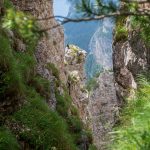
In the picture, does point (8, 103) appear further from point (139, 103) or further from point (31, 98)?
point (139, 103)

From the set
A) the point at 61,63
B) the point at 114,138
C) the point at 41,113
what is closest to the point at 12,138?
the point at 41,113

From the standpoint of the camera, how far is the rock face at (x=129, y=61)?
2139cm

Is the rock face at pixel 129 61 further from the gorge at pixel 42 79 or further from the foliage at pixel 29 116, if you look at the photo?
the foliage at pixel 29 116

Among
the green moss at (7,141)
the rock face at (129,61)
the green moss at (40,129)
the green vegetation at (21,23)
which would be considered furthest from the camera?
the rock face at (129,61)

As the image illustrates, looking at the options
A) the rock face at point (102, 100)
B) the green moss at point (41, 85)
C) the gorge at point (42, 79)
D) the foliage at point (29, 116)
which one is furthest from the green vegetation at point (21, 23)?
the rock face at point (102, 100)

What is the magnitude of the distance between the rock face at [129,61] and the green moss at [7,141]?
6.86m

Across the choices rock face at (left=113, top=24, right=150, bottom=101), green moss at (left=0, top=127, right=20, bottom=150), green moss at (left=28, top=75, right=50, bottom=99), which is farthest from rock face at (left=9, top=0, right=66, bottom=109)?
green moss at (left=0, top=127, right=20, bottom=150)

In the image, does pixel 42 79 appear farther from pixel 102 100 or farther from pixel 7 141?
pixel 102 100

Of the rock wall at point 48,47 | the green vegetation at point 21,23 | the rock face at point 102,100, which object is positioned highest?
the green vegetation at point 21,23

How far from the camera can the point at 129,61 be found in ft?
74.0

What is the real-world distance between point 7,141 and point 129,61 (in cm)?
1005

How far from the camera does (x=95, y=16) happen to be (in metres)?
7.59

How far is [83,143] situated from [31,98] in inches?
233

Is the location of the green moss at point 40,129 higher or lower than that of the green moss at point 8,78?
lower
